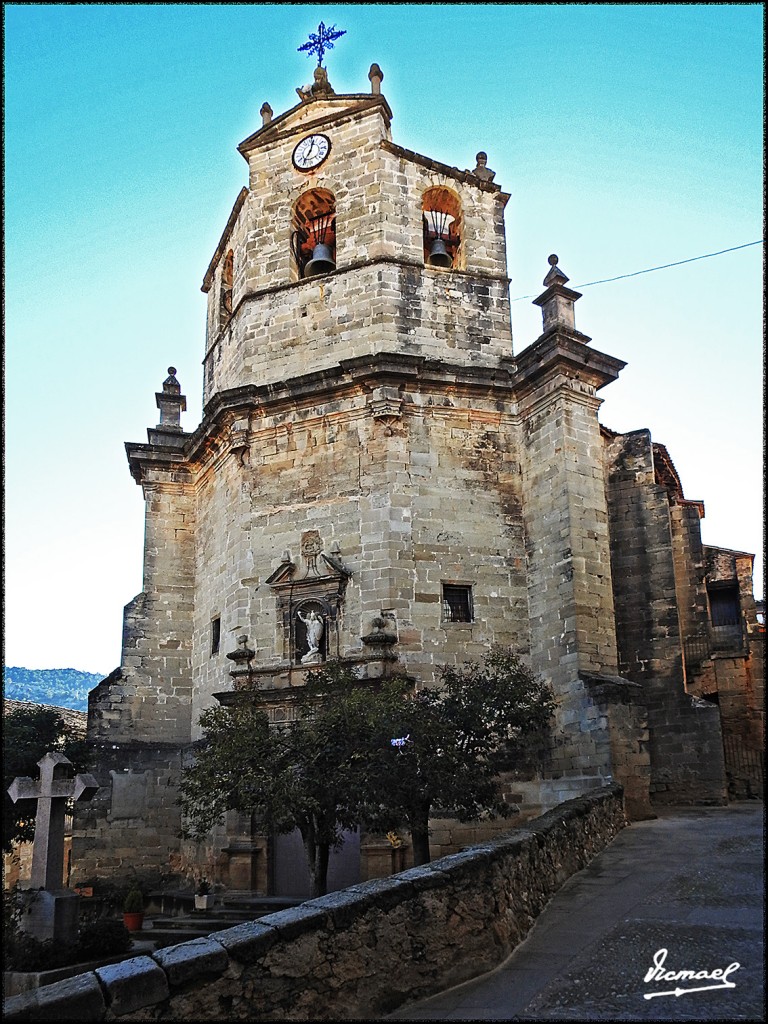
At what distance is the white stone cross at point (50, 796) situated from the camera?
38.9ft

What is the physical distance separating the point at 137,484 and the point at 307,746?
1123 centimetres

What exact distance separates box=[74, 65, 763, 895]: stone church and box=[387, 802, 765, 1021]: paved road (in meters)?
4.57

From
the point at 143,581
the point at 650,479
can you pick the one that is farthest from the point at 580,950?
the point at 143,581

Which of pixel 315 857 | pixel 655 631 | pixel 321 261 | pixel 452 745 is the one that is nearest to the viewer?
pixel 315 857

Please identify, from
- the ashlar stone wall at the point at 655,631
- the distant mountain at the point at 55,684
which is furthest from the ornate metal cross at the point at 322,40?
the distant mountain at the point at 55,684

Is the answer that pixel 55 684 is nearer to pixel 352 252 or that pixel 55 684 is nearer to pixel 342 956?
pixel 352 252

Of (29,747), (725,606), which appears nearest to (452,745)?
(29,747)

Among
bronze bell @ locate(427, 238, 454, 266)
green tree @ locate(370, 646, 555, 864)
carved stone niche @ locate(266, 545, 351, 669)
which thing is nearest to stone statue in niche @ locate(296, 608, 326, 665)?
carved stone niche @ locate(266, 545, 351, 669)

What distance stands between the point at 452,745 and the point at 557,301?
8904mm

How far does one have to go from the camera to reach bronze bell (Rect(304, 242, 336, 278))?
733 inches

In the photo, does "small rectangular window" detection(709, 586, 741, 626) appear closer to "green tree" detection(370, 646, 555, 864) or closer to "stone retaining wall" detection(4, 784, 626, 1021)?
"green tree" detection(370, 646, 555, 864)

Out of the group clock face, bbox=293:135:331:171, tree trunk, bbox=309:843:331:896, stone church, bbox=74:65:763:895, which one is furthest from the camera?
clock face, bbox=293:135:331:171

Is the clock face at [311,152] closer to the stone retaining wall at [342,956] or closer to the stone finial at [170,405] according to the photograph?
the stone finial at [170,405]

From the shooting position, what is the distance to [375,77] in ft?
64.5
